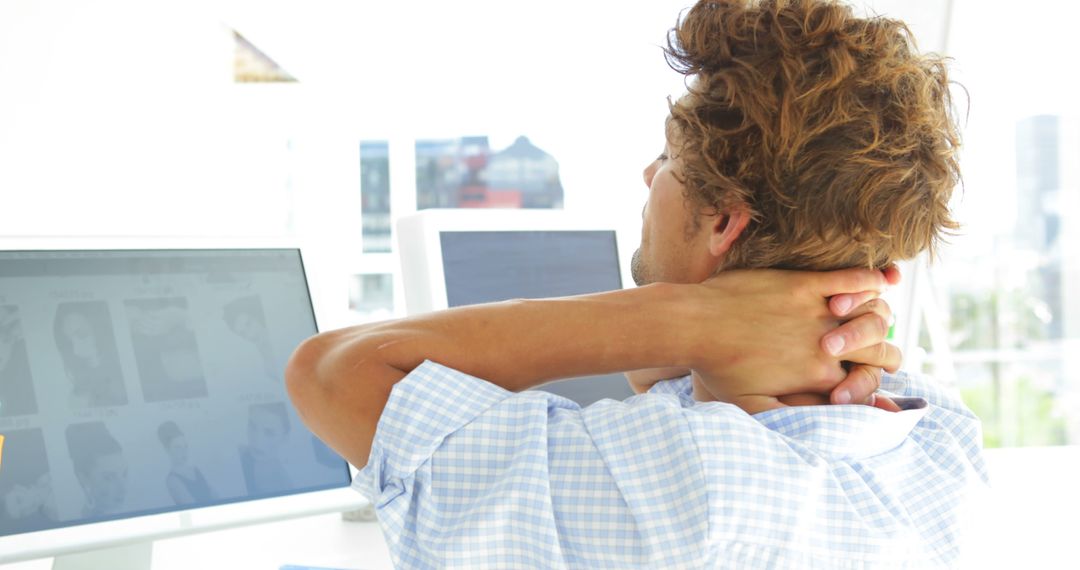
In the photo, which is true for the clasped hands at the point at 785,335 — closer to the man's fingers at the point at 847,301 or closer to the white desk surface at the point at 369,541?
the man's fingers at the point at 847,301

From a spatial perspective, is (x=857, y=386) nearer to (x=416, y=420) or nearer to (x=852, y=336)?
(x=852, y=336)

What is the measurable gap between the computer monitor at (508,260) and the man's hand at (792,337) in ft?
1.90

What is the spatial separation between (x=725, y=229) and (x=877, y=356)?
7.4 inches

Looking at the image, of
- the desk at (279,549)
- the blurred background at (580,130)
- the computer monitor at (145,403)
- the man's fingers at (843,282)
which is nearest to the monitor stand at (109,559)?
the computer monitor at (145,403)

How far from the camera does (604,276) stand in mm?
1595

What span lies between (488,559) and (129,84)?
2048 millimetres

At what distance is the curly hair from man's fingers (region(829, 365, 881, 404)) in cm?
10

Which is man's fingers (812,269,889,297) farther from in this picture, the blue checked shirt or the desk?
the desk

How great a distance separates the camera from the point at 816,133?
82 centimetres

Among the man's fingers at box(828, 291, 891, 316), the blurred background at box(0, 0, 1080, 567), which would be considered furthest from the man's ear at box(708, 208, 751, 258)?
the blurred background at box(0, 0, 1080, 567)

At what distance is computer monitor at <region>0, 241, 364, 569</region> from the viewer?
1028mm

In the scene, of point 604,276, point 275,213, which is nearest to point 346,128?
point 275,213

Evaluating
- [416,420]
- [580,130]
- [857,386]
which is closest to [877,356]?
[857,386]

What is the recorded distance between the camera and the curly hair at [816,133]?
0.82 metres
